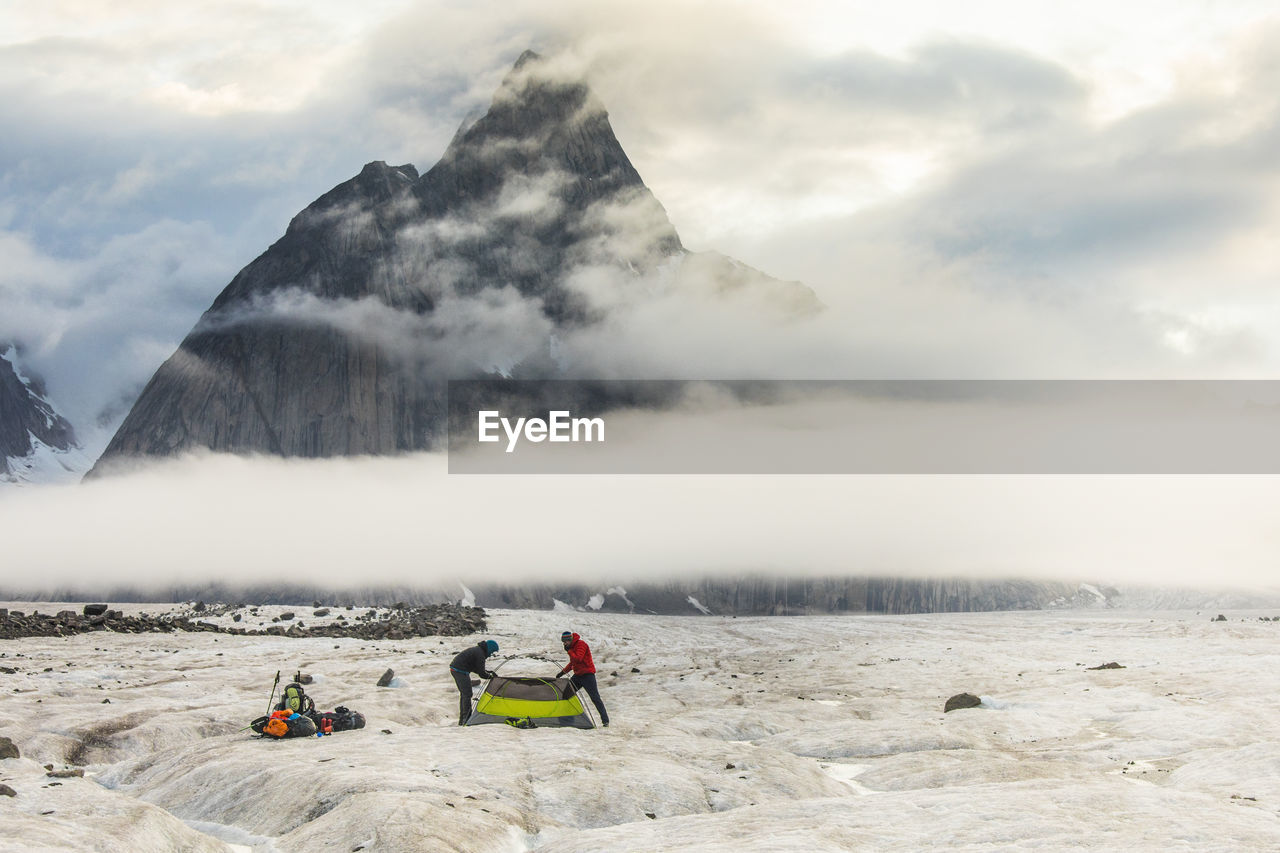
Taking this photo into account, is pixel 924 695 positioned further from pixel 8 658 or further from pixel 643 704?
pixel 8 658

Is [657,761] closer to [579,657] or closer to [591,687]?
[591,687]

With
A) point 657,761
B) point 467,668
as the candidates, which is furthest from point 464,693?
point 657,761

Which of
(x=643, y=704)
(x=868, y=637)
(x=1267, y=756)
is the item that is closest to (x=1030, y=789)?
(x=1267, y=756)

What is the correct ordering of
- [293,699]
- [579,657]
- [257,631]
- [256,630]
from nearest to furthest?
[293,699]
[579,657]
[257,631]
[256,630]

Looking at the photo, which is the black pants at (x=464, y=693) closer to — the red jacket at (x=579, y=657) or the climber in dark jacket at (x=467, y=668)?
the climber in dark jacket at (x=467, y=668)

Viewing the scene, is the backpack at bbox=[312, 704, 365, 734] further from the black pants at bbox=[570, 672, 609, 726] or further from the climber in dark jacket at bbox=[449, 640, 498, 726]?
the black pants at bbox=[570, 672, 609, 726]

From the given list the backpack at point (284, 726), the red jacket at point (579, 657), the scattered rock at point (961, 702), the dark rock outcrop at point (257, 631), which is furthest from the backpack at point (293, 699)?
the dark rock outcrop at point (257, 631)
